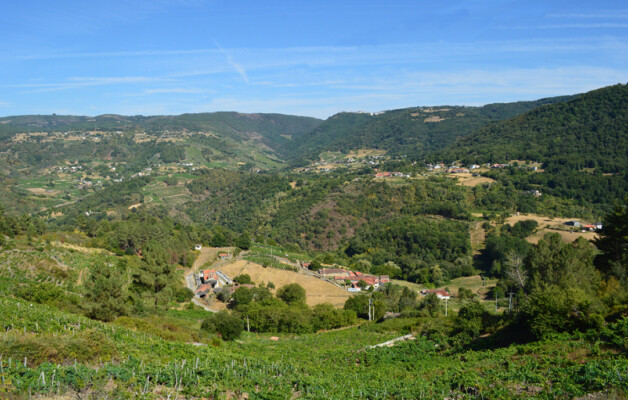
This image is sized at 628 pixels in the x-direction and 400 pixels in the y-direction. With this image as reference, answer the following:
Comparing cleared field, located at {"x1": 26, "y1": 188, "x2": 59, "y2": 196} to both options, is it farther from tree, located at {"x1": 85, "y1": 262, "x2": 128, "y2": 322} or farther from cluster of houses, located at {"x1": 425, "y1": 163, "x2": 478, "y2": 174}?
tree, located at {"x1": 85, "y1": 262, "x2": 128, "y2": 322}

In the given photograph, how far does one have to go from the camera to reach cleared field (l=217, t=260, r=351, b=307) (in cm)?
4488

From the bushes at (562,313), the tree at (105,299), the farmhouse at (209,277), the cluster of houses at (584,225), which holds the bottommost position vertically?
the farmhouse at (209,277)

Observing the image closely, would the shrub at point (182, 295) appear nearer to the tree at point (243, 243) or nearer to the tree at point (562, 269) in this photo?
the tree at point (243, 243)

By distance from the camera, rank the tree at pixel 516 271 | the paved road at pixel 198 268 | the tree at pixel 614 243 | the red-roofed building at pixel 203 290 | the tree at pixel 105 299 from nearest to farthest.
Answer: the tree at pixel 516 271
the tree at pixel 105 299
the tree at pixel 614 243
the paved road at pixel 198 268
the red-roofed building at pixel 203 290

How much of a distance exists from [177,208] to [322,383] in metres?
121

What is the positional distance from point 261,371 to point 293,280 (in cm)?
3632

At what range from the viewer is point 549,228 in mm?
72875

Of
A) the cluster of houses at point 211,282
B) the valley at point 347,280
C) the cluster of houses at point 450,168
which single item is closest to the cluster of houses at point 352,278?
the valley at point 347,280

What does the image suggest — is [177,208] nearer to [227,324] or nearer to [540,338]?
[227,324]

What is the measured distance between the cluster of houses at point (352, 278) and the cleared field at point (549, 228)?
1208 inches

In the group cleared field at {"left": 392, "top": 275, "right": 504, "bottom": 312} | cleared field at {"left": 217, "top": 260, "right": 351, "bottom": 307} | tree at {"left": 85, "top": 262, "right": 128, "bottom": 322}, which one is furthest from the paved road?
cleared field at {"left": 392, "top": 275, "right": 504, "bottom": 312}

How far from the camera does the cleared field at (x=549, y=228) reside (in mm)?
64812

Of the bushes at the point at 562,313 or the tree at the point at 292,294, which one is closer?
the bushes at the point at 562,313

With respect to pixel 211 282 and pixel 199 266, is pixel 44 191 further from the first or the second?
pixel 211 282
